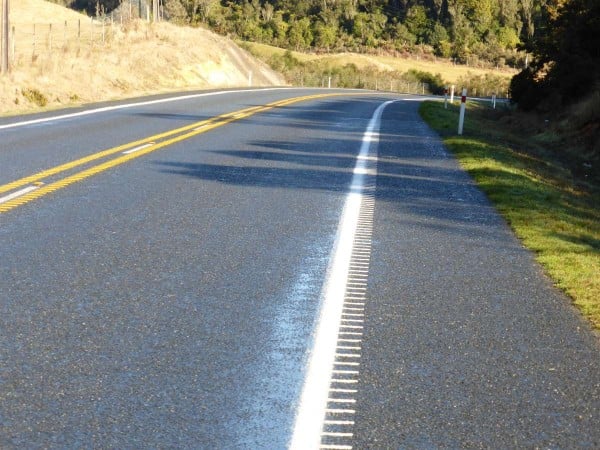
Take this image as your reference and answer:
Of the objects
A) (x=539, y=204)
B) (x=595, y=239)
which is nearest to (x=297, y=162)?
(x=539, y=204)

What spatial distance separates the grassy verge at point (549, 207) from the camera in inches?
244

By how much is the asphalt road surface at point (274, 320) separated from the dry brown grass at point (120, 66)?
45.6 ft

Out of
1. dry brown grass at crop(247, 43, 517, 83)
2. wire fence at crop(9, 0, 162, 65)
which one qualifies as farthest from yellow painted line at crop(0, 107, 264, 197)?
dry brown grass at crop(247, 43, 517, 83)

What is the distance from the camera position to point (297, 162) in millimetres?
11625

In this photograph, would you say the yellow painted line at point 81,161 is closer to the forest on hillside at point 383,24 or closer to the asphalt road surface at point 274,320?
the asphalt road surface at point 274,320

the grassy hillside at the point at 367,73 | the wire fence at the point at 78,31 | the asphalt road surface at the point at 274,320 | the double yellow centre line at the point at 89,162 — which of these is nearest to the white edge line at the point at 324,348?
the asphalt road surface at the point at 274,320

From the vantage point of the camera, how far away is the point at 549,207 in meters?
9.33

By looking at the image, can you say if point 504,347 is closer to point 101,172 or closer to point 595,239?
point 595,239

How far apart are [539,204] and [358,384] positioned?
5938mm

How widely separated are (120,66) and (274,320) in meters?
31.3

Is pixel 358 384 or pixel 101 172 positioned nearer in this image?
pixel 358 384

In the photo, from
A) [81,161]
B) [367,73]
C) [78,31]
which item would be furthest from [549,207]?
[367,73]

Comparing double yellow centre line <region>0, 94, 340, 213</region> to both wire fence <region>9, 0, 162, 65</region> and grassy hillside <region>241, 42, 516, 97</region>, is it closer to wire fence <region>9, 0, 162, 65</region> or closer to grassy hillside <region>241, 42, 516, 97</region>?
wire fence <region>9, 0, 162, 65</region>

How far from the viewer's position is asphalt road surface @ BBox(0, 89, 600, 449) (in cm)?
360
